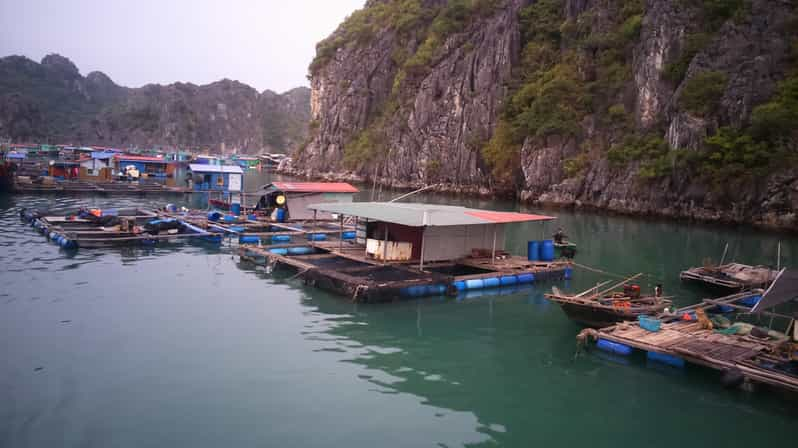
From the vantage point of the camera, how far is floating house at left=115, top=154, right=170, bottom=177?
67919 mm

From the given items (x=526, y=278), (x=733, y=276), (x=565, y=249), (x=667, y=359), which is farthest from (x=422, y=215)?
(x=733, y=276)

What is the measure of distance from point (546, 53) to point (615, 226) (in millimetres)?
44848

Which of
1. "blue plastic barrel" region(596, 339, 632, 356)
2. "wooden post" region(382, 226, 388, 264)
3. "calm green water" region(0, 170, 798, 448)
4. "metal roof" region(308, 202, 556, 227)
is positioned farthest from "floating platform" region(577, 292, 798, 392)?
"wooden post" region(382, 226, 388, 264)

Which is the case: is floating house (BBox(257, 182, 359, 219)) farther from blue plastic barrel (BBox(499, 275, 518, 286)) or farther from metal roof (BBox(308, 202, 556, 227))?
blue plastic barrel (BBox(499, 275, 518, 286))

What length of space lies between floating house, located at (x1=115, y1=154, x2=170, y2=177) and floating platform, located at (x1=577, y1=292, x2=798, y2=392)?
64.5 metres

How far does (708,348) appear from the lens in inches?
541

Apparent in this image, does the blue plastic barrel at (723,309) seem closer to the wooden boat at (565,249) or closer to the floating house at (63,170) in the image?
the wooden boat at (565,249)

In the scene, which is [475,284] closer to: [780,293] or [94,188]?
[780,293]

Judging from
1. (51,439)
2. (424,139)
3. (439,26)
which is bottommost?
(51,439)

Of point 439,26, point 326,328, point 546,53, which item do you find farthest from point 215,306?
point 439,26

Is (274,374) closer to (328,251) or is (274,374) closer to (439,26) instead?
(328,251)

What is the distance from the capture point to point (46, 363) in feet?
42.1

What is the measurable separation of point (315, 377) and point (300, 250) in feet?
48.8

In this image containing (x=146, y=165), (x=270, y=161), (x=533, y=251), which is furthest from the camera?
(x=270, y=161)
